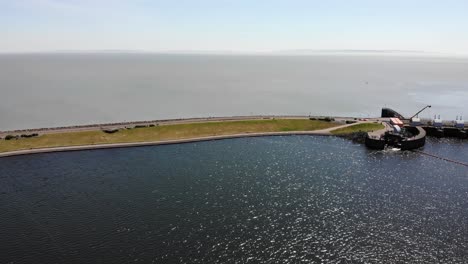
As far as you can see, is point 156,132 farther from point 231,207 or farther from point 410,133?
point 410,133

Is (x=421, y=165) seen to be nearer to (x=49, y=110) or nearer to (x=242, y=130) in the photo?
(x=242, y=130)

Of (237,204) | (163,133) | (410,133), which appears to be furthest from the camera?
(410,133)

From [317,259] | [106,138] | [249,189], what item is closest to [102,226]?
[249,189]

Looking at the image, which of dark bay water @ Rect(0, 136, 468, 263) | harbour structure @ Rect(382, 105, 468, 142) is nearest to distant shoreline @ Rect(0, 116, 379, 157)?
dark bay water @ Rect(0, 136, 468, 263)

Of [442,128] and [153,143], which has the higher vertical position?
[442,128]

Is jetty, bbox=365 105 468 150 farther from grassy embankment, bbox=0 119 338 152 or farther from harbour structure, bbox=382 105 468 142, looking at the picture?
grassy embankment, bbox=0 119 338 152

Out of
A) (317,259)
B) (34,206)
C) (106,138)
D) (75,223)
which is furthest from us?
(106,138)

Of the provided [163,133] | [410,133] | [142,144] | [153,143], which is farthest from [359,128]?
[142,144]
